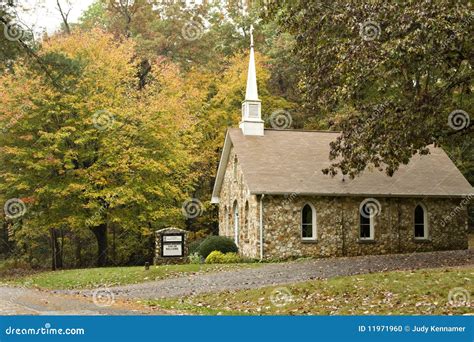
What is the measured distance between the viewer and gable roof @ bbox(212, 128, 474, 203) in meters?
28.5

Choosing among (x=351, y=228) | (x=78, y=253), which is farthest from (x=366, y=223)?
(x=78, y=253)

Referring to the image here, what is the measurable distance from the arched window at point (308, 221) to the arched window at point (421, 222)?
5.55m

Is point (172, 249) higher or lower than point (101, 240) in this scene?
lower

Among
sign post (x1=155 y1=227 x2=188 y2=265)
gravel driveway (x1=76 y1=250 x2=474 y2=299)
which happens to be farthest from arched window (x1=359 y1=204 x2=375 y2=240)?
sign post (x1=155 y1=227 x2=188 y2=265)

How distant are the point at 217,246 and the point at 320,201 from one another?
511 centimetres

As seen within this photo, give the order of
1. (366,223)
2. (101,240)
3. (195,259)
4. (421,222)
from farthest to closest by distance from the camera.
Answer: (101,240) → (421,222) → (366,223) → (195,259)

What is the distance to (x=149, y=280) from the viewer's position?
23.0m

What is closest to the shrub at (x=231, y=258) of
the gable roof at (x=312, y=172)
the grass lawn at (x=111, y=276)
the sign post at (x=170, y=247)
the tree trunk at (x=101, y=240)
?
the grass lawn at (x=111, y=276)

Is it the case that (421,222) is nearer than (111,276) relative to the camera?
No

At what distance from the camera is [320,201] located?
94.6 feet

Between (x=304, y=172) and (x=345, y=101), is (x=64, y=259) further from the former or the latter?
(x=345, y=101)

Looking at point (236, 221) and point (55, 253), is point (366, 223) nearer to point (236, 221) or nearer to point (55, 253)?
point (236, 221)

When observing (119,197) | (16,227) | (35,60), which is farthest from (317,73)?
(16,227)

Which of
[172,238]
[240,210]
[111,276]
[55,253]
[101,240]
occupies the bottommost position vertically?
[111,276]
